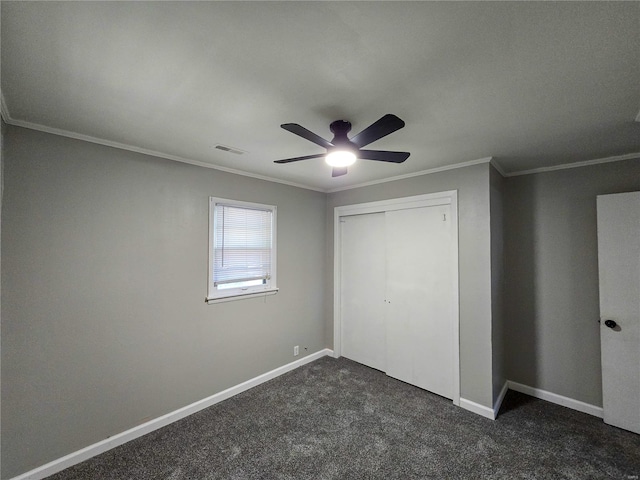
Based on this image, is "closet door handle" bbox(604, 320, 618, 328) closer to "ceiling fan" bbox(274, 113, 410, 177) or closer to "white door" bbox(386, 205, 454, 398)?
"white door" bbox(386, 205, 454, 398)

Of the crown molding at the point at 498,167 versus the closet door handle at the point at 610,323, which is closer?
the closet door handle at the point at 610,323

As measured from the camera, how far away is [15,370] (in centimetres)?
188

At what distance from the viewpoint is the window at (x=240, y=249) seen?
297 centimetres

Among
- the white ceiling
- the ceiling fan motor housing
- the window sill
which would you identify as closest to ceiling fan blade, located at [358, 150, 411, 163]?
the ceiling fan motor housing

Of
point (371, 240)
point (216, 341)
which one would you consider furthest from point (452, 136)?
point (216, 341)

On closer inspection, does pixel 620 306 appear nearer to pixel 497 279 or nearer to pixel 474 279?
pixel 497 279

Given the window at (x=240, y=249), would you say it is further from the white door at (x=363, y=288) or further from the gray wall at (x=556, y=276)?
the gray wall at (x=556, y=276)

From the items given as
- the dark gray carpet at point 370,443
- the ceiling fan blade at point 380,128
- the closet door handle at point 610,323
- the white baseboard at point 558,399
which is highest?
the ceiling fan blade at point 380,128

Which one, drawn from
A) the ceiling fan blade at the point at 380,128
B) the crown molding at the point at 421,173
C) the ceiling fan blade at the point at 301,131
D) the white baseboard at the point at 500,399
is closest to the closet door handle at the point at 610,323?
the white baseboard at the point at 500,399

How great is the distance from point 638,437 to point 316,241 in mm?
3707

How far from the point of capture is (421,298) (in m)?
3.21

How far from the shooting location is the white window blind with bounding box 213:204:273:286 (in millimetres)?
3021

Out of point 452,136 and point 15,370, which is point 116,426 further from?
point 452,136

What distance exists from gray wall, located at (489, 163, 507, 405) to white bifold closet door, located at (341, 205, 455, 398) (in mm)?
393
